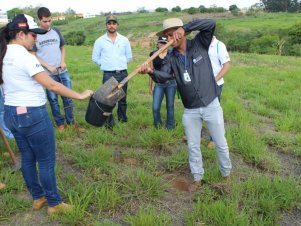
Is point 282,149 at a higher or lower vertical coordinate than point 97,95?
lower

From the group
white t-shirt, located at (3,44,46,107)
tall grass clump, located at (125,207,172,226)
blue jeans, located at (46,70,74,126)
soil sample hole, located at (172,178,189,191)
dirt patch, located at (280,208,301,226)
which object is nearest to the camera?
white t-shirt, located at (3,44,46,107)

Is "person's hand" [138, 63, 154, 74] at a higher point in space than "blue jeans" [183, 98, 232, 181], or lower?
higher

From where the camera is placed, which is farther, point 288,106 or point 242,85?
point 242,85

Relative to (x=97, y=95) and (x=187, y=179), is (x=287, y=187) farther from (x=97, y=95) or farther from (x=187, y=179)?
(x=97, y=95)

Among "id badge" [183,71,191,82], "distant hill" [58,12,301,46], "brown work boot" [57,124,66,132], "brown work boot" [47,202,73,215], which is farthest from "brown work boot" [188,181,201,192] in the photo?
"distant hill" [58,12,301,46]

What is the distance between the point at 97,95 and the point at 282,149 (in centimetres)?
279

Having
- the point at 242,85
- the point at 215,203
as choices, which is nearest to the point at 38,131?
the point at 215,203

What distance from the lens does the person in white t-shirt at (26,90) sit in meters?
2.50

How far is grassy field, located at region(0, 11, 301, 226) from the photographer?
9.86 feet

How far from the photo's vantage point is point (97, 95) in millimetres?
3180

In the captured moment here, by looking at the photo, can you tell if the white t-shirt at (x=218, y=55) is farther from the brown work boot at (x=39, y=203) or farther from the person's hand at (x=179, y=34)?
the brown work boot at (x=39, y=203)

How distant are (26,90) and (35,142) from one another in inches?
16.9

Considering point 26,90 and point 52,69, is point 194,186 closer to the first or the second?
point 26,90

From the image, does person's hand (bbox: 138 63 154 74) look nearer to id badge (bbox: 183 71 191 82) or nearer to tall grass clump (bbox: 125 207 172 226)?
id badge (bbox: 183 71 191 82)
